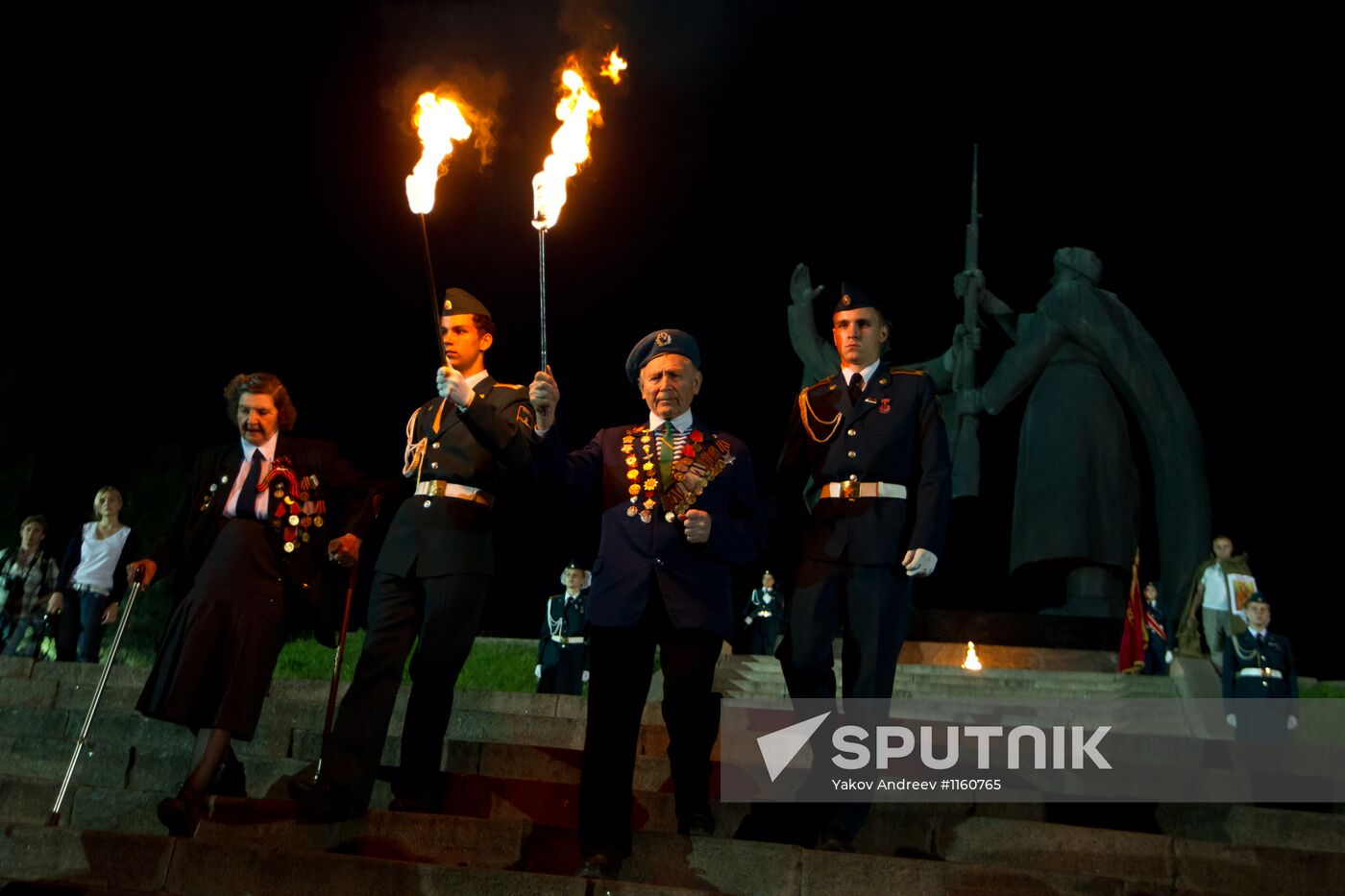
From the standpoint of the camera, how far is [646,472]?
534 centimetres

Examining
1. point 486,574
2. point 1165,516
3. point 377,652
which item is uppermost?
point 1165,516

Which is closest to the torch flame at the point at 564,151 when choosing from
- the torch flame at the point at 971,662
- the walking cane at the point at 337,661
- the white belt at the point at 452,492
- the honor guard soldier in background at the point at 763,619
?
the white belt at the point at 452,492

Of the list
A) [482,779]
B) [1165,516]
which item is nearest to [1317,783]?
[482,779]

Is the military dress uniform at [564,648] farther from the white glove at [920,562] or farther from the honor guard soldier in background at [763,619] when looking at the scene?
the white glove at [920,562]

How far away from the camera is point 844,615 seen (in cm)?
554

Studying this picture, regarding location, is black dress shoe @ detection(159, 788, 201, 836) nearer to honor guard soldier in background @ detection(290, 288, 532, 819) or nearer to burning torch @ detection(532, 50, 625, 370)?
honor guard soldier in background @ detection(290, 288, 532, 819)

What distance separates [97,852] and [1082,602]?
1030 cm

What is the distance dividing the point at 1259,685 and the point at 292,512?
8770 mm

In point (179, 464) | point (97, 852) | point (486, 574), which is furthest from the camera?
point (179, 464)

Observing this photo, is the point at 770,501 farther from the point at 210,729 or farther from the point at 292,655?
the point at 292,655

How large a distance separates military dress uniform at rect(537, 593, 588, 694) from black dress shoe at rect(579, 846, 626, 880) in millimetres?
9124

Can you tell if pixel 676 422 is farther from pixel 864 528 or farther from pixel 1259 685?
pixel 1259 685

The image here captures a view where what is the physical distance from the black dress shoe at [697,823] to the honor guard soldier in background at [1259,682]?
270 inches

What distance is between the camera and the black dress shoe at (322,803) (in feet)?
16.8
